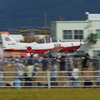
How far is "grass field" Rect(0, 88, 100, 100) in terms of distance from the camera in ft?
34.8

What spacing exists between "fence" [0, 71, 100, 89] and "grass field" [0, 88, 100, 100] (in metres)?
0.44

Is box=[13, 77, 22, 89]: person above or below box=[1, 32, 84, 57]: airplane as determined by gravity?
below

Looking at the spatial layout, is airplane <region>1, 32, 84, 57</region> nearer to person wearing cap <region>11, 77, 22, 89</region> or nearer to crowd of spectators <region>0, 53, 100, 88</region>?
crowd of spectators <region>0, 53, 100, 88</region>

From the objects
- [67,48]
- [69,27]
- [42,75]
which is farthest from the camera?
[69,27]

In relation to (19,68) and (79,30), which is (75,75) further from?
(79,30)

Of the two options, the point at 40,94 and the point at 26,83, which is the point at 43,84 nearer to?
the point at 26,83

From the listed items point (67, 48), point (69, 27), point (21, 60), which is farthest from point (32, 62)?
point (69, 27)

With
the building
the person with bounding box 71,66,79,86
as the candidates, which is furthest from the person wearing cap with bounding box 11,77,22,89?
the building

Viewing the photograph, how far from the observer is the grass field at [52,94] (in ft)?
34.8

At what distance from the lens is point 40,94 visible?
37.3 ft

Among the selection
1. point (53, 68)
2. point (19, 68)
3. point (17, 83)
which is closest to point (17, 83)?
point (17, 83)

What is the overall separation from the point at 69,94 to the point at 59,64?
2.06m

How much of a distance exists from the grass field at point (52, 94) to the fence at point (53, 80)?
44 cm

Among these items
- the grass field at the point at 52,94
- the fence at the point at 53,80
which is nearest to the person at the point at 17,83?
the fence at the point at 53,80
